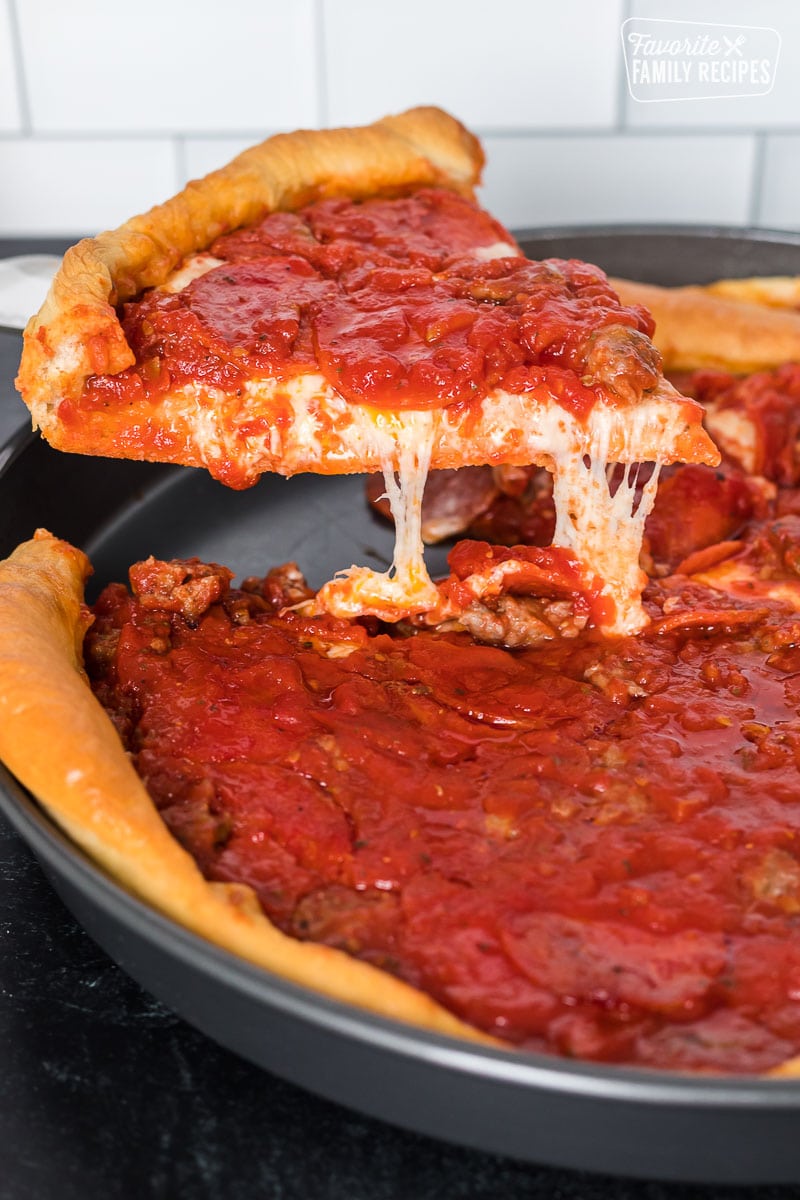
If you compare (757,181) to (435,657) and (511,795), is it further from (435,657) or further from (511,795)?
(511,795)

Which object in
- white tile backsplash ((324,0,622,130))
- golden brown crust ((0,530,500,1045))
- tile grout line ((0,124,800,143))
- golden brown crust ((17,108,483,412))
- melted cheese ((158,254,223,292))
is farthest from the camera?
tile grout line ((0,124,800,143))

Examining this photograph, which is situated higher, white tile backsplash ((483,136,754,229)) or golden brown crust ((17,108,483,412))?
golden brown crust ((17,108,483,412))

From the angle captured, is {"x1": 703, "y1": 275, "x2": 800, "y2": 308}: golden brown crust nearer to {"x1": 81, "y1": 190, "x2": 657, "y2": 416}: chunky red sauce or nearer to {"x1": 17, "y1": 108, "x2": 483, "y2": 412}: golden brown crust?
{"x1": 17, "y1": 108, "x2": 483, "y2": 412}: golden brown crust

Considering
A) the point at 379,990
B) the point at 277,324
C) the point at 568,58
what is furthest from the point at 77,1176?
the point at 568,58

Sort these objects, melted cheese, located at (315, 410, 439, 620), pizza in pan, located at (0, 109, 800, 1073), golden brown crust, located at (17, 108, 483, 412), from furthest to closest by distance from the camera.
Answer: melted cheese, located at (315, 410, 439, 620) → golden brown crust, located at (17, 108, 483, 412) → pizza in pan, located at (0, 109, 800, 1073)

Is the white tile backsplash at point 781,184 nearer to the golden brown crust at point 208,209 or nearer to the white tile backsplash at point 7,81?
the golden brown crust at point 208,209

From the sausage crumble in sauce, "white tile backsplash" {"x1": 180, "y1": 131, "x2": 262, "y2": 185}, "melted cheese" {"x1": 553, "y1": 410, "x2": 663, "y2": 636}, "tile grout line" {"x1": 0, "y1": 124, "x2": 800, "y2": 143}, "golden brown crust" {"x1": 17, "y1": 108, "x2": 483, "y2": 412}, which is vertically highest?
"golden brown crust" {"x1": 17, "y1": 108, "x2": 483, "y2": 412}

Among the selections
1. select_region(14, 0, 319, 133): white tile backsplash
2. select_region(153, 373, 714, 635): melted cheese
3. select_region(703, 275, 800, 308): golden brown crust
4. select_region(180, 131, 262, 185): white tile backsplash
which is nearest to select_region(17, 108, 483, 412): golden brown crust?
select_region(153, 373, 714, 635): melted cheese

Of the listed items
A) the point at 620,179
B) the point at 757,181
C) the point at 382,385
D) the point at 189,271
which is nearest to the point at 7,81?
the point at 620,179
